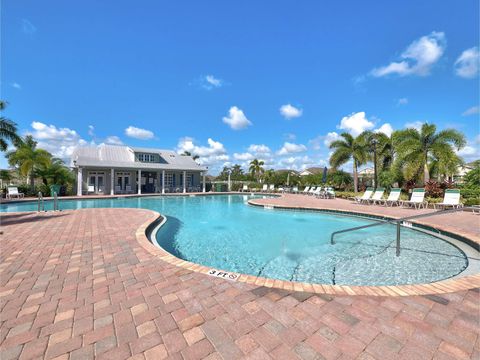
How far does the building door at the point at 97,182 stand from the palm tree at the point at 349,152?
77.2 feet

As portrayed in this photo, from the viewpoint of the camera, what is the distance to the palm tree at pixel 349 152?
21.3 m

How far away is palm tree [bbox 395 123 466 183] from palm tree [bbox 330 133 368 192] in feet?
16.2

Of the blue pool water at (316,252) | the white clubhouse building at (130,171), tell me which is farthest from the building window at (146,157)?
the blue pool water at (316,252)

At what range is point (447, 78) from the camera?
15547 mm

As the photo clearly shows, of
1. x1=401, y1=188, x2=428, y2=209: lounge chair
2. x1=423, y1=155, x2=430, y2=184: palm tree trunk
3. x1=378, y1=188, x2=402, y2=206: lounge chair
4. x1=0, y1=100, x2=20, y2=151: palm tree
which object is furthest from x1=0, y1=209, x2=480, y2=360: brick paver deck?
x1=0, y1=100, x2=20, y2=151: palm tree

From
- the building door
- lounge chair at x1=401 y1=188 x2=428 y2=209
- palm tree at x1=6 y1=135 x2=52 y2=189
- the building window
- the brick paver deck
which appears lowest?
the brick paver deck

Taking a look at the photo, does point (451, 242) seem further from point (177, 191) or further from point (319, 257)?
point (177, 191)

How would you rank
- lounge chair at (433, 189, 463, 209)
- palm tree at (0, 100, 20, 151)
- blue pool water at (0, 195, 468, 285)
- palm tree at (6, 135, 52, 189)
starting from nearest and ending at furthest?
1. blue pool water at (0, 195, 468, 285)
2. lounge chair at (433, 189, 463, 209)
3. palm tree at (0, 100, 20, 151)
4. palm tree at (6, 135, 52, 189)

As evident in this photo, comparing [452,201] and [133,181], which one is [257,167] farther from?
[452,201]

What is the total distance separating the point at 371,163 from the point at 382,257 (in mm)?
20402

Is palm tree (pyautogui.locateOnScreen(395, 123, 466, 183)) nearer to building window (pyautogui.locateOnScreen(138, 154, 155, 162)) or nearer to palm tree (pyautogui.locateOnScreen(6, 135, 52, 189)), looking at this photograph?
building window (pyautogui.locateOnScreen(138, 154, 155, 162))

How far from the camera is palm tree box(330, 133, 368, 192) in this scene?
70.0 feet

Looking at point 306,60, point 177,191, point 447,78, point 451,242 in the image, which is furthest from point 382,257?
point 177,191

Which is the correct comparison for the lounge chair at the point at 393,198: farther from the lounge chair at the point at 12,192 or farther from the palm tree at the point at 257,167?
the palm tree at the point at 257,167
